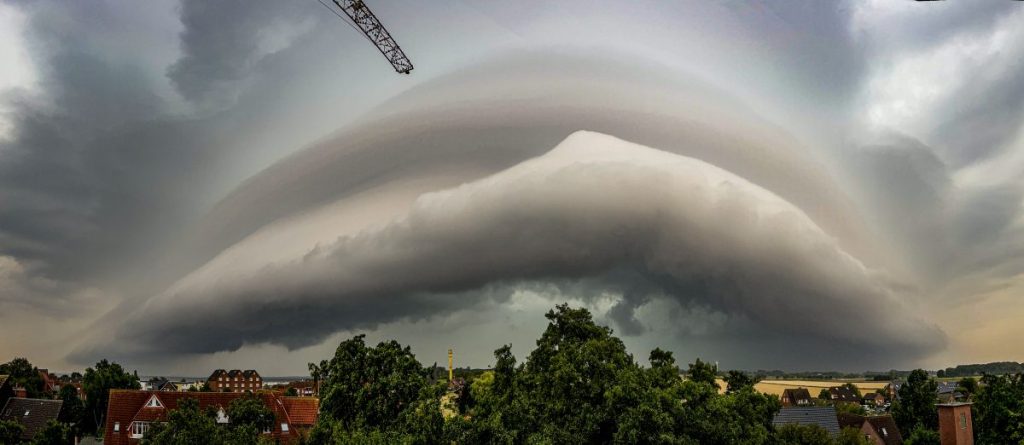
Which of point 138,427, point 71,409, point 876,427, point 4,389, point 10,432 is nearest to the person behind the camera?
point 10,432

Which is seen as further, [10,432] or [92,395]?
[92,395]

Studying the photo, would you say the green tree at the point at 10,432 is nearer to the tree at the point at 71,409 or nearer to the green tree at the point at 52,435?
the green tree at the point at 52,435

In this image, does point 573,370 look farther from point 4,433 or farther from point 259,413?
point 4,433

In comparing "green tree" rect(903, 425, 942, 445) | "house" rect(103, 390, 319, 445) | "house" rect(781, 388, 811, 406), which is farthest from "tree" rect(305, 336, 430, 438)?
"house" rect(781, 388, 811, 406)

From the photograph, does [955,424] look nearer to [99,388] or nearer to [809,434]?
[809,434]

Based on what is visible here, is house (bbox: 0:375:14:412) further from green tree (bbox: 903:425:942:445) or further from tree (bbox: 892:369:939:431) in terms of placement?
tree (bbox: 892:369:939:431)

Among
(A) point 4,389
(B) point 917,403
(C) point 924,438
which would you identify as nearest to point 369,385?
(C) point 924,438

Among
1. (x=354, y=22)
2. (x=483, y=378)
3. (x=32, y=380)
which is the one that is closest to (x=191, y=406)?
(x=483, y=378)
